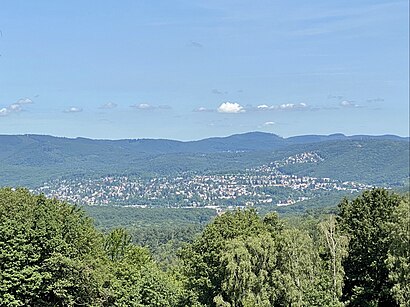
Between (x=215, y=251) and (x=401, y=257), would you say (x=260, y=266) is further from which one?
(x=401, y=257)

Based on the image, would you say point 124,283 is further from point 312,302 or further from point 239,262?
point 312,302

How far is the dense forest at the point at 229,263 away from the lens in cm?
2203

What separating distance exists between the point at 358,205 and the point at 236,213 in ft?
19.7

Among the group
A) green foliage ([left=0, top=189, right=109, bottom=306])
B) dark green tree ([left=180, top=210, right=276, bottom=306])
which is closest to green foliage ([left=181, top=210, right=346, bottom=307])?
dark green tree ([left=180, top=210, right=276, bottom=306])

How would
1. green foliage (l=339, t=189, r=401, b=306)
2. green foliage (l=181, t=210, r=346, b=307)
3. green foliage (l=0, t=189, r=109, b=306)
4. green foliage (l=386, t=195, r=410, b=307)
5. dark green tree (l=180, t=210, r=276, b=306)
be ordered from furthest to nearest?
dark green tree (l=180, t=210, r=276, b=306)
green foliage (l=339, t=189, r=401, b=306)
green foliage (l=181, t=210, r=346, b=307)
green foliage (l=0, t=189, r=109, b=306)
green foliage (l=386, t=195, r=410, b=307)

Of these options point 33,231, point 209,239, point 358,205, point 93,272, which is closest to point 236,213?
point 209,239

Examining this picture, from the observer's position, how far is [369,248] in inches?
982

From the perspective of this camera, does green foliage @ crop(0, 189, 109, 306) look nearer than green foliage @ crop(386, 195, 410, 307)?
No

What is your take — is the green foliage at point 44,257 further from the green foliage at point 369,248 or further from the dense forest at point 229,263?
the green foliage at point 369,248

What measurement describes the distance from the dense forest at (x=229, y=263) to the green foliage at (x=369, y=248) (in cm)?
5

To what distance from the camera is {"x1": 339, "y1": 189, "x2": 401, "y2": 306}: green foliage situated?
2407 centimetres

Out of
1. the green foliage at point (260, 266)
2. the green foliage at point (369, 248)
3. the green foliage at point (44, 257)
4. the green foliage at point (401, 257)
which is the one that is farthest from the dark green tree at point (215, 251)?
the green foliage at point (401, 257)

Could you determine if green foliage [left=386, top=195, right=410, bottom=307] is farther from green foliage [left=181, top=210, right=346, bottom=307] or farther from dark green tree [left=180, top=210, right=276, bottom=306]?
dark green tree [left=180, top=210, right=276, bottom=306]

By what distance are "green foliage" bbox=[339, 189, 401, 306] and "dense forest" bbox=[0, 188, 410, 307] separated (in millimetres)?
48
